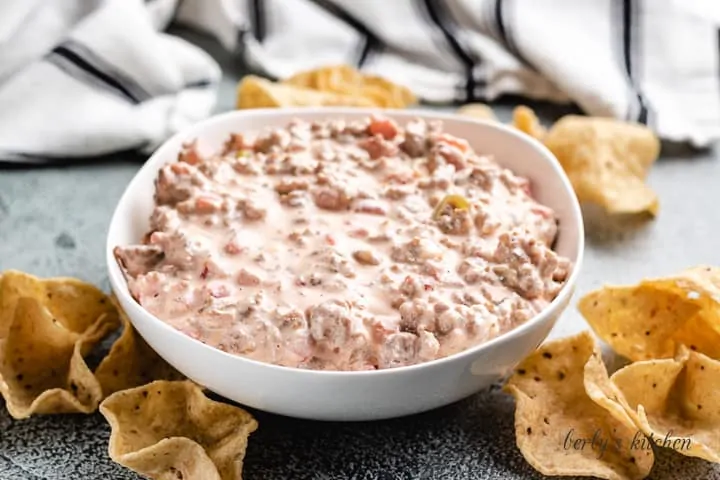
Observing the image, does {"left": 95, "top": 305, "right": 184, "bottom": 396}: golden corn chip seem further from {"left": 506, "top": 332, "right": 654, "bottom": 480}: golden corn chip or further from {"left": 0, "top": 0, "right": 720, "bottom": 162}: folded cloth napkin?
{"left": 0, "top": 0, "right": 720, "bottom": 162}: folded cloth napkin

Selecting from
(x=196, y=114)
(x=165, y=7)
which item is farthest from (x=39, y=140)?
(x=165, y=7)

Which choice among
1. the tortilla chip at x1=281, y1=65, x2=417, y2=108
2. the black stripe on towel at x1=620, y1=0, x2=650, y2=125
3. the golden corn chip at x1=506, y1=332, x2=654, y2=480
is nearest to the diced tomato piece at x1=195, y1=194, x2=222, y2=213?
the golden corn chip at x1=506, y1=332, x2=654, y2=480

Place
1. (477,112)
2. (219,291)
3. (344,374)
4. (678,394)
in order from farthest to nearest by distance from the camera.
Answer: (477,112)
(678,394)
(219,291)
(344,374)

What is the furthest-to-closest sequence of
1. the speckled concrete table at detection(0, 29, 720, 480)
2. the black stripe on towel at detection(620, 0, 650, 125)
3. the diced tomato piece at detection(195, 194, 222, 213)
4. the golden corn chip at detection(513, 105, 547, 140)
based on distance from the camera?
the black stripe on towel at detection(620, 0, 650, 125)
the golden corn chip at detection(513, 105, 547, 140)
the diced tomato piece at detection(195, 194, 222, 213)
the speckled concrete table at detection(0, 29, 720, 480)

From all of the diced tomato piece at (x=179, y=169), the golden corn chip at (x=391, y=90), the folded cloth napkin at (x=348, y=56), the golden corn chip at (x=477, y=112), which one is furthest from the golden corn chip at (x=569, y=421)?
the folded cloth napkin at (x=348, y=56)

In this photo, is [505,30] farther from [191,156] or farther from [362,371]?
[362,371]

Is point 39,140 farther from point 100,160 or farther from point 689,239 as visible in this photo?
point 689,239

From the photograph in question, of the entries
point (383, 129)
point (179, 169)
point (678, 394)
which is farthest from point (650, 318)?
point (179, 169)
